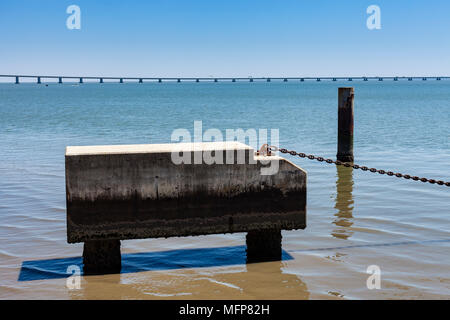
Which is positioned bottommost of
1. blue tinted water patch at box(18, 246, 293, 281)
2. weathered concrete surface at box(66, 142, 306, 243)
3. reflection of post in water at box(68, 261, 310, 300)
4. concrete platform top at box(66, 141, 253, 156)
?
reflection of post in water at box(68, 261, 310, 300)

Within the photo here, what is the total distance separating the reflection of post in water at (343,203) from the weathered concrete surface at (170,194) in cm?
286

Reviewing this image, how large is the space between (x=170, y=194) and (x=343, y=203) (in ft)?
21.2

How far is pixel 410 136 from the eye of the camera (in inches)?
1169

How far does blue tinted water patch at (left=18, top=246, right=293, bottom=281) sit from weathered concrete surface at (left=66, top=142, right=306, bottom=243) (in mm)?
1054

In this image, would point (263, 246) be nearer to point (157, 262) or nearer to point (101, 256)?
point (157, 262)

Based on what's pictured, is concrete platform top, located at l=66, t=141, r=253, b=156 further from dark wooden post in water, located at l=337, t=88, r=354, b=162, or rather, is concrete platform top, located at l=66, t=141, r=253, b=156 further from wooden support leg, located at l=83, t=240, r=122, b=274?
dark wooden post in water, located at l=337, t=88, r=354, b=162

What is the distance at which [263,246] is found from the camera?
26.7 feet

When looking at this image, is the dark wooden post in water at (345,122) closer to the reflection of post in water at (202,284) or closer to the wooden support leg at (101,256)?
the reflection of post in water at (202,284)

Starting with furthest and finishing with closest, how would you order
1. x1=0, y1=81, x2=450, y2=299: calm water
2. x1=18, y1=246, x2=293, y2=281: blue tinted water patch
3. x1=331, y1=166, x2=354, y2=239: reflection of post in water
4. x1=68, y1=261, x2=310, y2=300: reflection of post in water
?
x1=331, y1=166, x2=354, y2=239: reflection of post in water → x1=18, y1=246, x2=293, y2=281: blue tinted water patch → x1=0, y1=81, x2=450, y2=299: calm water → x1=68, y1=261, x2=310, y2=300: reflection of post in water

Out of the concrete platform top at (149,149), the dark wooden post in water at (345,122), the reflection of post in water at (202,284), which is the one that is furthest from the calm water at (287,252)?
the concrete platform top at (149,149)

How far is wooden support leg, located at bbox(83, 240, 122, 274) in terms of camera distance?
7527mm

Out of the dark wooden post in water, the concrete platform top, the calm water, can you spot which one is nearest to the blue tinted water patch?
the calm water

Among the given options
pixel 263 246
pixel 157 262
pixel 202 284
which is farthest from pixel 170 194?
pixel 263 246
